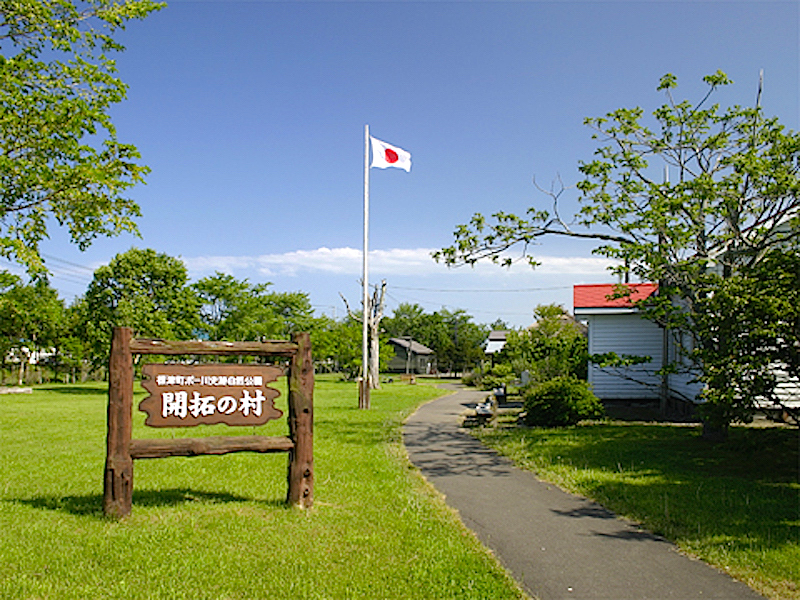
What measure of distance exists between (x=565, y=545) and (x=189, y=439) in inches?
159

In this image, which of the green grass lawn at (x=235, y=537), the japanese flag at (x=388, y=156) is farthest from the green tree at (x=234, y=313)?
the green grass lawn at (x=235, y=537)

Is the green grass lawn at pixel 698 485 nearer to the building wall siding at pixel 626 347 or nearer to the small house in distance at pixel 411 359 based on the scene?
the building wall siding at pixel 626 347

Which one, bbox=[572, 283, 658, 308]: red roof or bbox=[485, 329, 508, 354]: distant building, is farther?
bbox=[485, 329, 508, 354]: distant building

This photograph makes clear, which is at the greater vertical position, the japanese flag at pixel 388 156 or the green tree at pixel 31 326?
the japanese flag at pixel 388 156

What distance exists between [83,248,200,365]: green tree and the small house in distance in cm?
4488

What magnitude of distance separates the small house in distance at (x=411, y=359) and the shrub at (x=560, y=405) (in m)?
65.0

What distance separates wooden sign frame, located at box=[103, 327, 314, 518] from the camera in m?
6.79

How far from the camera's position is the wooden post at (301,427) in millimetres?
7355

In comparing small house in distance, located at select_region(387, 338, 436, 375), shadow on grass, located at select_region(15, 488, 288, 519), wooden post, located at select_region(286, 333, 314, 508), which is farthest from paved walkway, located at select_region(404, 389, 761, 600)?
small house in distance, located at select_region(387, 338, 436, 375)

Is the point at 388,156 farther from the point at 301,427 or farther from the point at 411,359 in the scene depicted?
the point at 411,359

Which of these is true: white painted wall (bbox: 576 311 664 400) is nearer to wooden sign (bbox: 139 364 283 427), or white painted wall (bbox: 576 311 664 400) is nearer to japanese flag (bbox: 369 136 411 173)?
japanese flag (bbox: 369 136 411 173)

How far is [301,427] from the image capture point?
292 inches

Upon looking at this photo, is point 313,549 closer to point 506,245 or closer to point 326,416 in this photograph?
point 506,245

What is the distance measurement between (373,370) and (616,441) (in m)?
27.0
